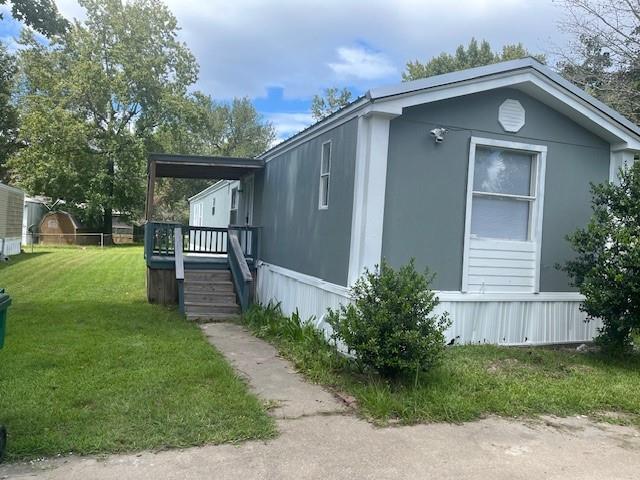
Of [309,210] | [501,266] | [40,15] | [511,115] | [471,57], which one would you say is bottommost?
[501,266]

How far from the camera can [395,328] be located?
499 centimetres

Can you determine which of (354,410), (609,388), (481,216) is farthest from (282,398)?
(481,216)

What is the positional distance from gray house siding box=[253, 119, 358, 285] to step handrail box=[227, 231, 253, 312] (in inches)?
25.2

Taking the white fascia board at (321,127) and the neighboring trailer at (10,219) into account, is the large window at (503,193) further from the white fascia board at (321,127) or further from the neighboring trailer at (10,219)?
the neighboring trailer at (10,219)

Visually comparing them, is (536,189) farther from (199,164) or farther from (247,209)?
(247,209)

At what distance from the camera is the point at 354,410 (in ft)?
15.5

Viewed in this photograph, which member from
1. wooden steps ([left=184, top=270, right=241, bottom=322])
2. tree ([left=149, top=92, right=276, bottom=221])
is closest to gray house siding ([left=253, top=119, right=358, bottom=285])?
wooden steps ([left=184, top=270, right=241, bottom=322])

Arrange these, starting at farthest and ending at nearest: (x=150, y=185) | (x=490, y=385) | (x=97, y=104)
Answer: (x=97, y=104) → (x=150, y=185) → (x=490, y=385)

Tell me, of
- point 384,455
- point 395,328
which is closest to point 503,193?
point 395,328

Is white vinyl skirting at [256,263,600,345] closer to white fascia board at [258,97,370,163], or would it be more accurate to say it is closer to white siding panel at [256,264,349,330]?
white siding panel at [256,264,349,330]

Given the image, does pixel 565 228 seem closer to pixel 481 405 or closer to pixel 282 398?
pixel 481 405

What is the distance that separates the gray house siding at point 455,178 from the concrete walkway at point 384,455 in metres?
2.70

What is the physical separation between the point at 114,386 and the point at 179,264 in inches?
205

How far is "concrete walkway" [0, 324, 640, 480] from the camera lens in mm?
3459
